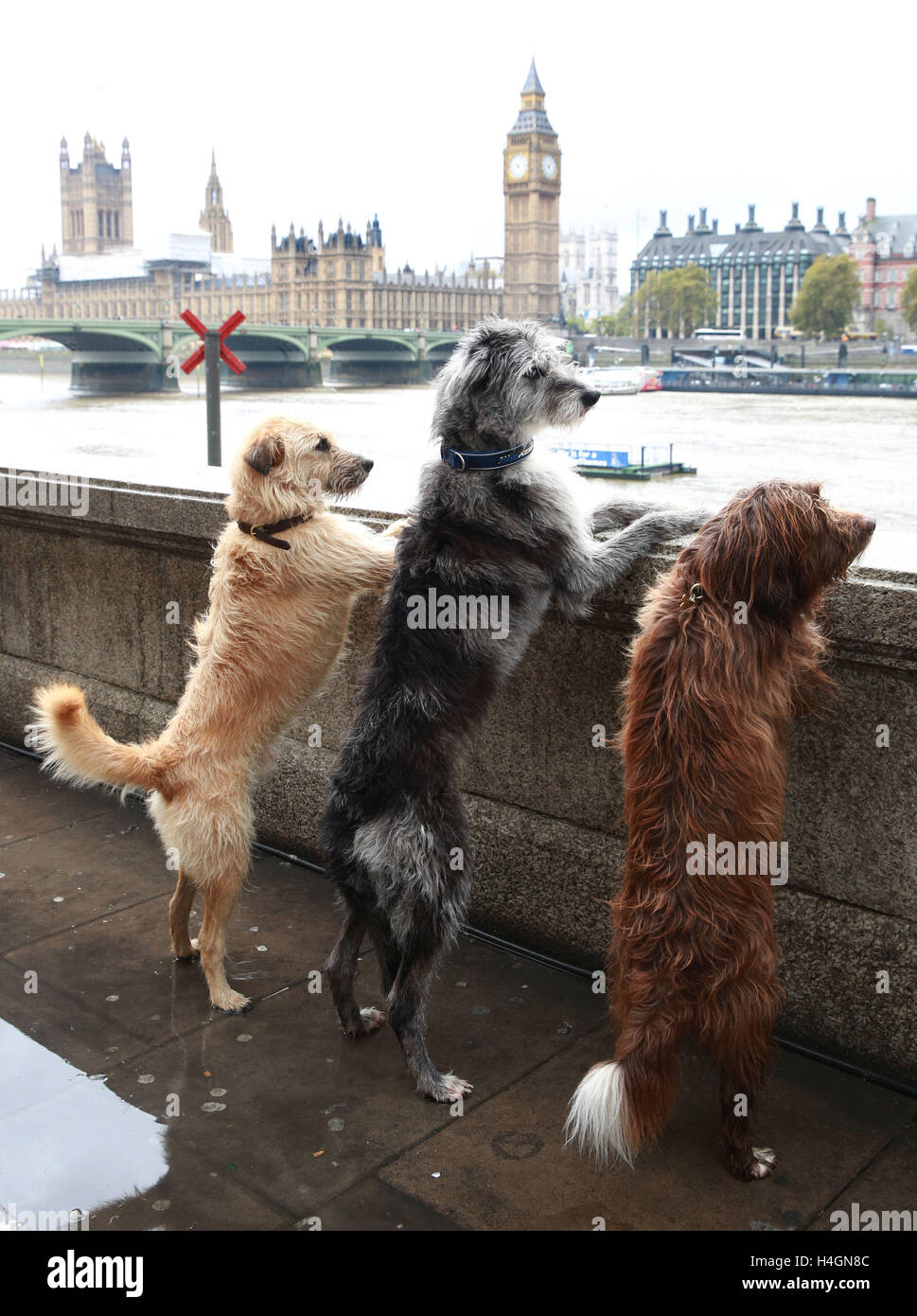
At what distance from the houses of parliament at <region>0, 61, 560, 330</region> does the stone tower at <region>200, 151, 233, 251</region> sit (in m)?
36.9

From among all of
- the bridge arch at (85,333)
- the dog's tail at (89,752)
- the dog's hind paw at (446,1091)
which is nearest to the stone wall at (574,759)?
the dog's hind paw at (446,1091)

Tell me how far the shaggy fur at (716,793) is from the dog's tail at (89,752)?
1.67 metres

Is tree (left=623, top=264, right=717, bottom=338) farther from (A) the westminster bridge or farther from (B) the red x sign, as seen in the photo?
(B) the red x sign

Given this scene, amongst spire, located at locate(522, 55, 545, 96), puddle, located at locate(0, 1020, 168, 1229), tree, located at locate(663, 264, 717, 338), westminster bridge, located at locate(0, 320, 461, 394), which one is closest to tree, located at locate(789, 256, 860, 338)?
tree, located at locate(663, 264, 717, 338)

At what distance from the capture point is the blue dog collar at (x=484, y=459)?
3547 millimetres

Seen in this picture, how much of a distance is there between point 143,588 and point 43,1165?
3.11 meters

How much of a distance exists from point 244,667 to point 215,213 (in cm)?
19118

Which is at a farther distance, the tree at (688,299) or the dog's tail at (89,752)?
the tree at (688,299)

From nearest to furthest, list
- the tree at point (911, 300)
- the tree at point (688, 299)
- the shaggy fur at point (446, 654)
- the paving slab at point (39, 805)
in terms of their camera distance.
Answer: the shaggy fur at point (446, 654), the paving slab at point (39, 805), the tree at point (911, 300), the tree at point (688, 299)

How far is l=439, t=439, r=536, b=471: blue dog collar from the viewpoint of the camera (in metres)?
3.55

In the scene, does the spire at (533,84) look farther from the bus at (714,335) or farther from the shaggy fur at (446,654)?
the shaggy fur at (446,654)

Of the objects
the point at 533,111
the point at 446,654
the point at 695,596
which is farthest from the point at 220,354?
the point at 533,111

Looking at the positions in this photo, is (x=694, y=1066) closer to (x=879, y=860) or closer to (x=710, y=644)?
(x=879, y=860)
